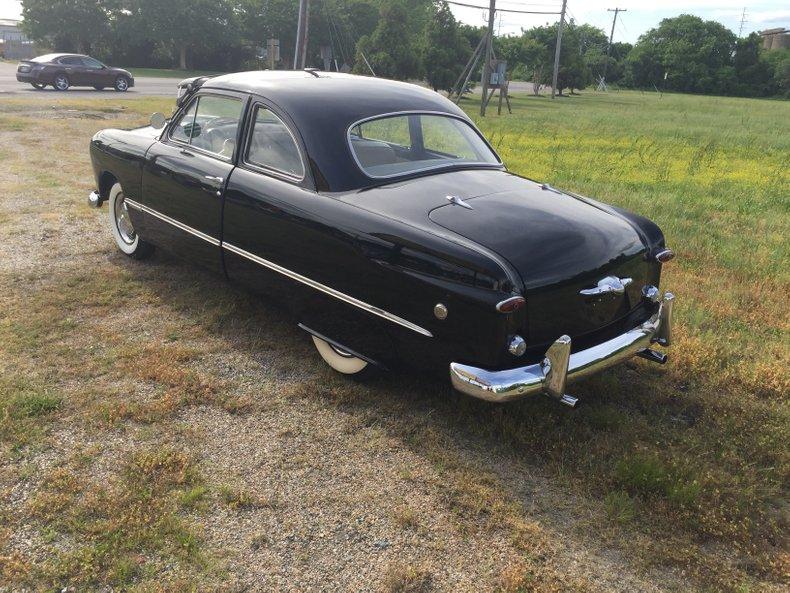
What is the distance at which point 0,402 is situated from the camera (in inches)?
131

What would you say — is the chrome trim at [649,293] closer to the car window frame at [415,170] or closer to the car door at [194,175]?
the car window frame at [415,170]

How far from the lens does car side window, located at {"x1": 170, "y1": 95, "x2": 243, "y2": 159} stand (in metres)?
4.29

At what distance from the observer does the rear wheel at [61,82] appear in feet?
66.4

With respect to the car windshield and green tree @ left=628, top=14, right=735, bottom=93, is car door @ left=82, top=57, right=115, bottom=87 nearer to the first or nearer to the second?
the car windshield

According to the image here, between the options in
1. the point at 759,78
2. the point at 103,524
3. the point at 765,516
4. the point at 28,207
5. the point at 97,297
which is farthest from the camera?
the point at 759,78

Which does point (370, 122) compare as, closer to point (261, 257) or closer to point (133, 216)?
point (261, 257)

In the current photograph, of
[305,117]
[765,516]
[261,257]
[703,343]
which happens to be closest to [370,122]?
[305,117]

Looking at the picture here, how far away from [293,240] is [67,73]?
20.6 metres

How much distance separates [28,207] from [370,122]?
4817 mm

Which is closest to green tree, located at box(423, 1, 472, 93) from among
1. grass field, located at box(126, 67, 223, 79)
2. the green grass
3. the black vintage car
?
the black vintage car

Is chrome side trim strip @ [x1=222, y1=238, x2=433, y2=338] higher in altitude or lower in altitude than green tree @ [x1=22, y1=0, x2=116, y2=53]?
lower

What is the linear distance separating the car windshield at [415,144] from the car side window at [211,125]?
91 cm

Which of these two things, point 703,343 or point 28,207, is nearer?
point 703,343

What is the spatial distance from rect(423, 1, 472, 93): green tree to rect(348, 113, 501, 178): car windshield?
25345 millimetres
